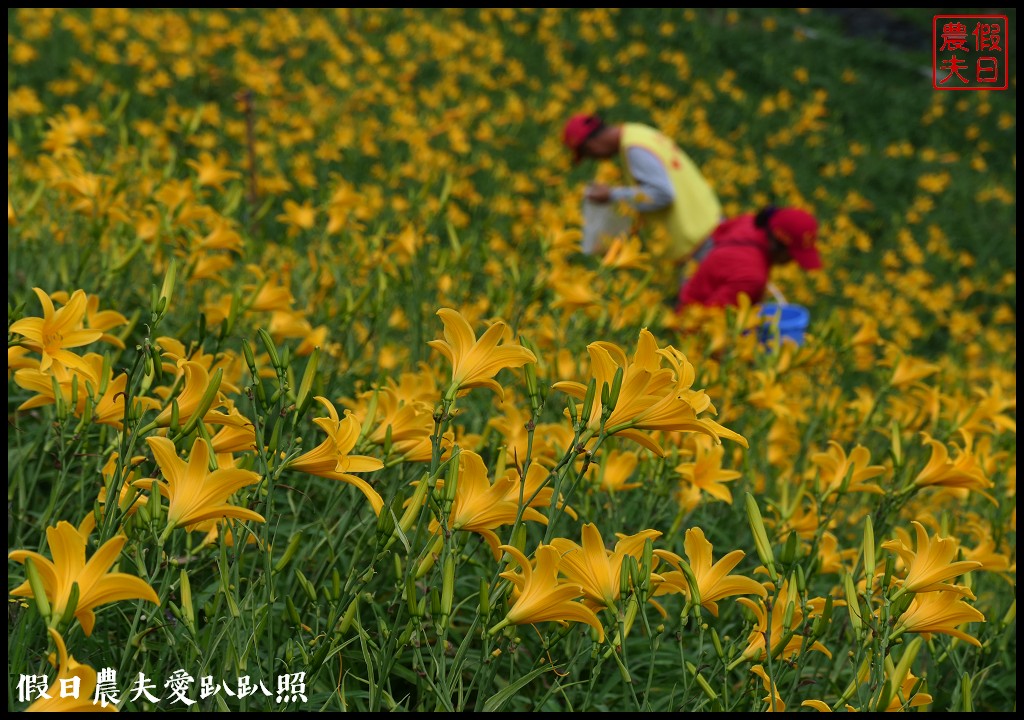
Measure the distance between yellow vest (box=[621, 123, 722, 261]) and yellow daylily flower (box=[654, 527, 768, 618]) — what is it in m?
4.23

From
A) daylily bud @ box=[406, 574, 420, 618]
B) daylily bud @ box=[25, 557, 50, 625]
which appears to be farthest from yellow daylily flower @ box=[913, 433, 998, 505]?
daylily bud @ box=[25, 557, 50, 625]

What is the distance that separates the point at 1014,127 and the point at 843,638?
539 inches

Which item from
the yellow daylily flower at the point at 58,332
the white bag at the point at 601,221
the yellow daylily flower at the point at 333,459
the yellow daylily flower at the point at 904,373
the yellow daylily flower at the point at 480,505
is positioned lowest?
the yellow daylily flower at the point at 480,505

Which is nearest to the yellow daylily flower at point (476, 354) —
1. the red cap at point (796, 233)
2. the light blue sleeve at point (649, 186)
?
the red cap at point (796, 233)

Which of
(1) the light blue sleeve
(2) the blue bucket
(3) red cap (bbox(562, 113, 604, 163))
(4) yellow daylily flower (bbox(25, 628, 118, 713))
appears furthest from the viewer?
(3) red cap (bbox(562, 113, 604, 163))

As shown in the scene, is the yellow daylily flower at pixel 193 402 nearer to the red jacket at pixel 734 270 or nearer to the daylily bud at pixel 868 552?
the daylily bud at pixel 868 552

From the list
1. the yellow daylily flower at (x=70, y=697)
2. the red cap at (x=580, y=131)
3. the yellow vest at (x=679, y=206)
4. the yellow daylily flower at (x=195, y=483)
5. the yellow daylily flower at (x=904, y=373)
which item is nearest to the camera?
the yellow daylily flower at (x=70, y=697)

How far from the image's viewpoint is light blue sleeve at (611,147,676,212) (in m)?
5.30

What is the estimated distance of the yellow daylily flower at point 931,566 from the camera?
144 cm

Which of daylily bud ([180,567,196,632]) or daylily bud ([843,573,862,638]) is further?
daylily bud ([843,573,862,638])

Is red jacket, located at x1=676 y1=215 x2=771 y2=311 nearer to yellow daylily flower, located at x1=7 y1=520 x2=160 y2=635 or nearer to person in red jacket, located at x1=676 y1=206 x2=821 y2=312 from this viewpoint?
person in red jacket, located at x1=676 y1=206 x2=821 y2=312

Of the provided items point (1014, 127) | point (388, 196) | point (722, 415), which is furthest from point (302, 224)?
point (1014, 127)

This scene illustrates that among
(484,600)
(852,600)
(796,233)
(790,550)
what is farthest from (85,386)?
(796,233)

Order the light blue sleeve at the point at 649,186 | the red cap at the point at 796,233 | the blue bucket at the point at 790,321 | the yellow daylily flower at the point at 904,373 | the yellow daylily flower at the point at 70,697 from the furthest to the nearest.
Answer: the light blue sleeve at the point at 649,186 < the red cap at the point at 796,233 < the blue bucket at the point at 790,321 < the yellow daylily flower at the point at 904,373 < the yellow daylily flower at the point at 70,697
